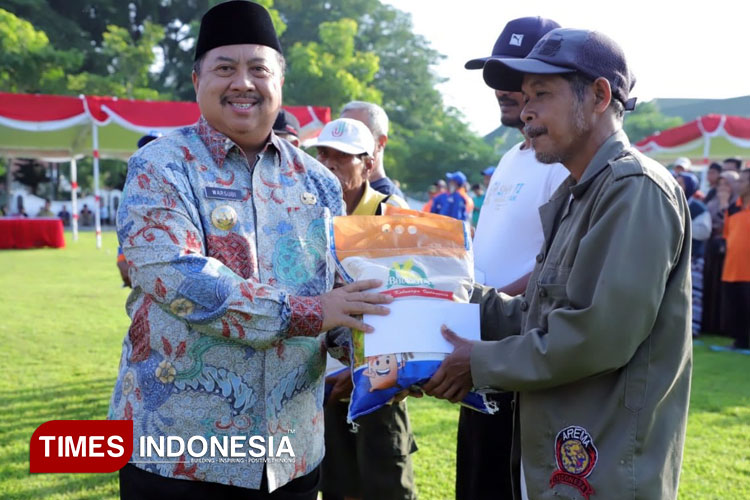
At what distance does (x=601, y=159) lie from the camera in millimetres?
1880

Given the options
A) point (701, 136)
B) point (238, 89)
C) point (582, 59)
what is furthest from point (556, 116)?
point (701, 136)

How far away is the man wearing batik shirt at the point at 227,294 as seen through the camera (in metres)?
1.84

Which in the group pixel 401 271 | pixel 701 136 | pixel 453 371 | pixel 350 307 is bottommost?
pixel 453 371

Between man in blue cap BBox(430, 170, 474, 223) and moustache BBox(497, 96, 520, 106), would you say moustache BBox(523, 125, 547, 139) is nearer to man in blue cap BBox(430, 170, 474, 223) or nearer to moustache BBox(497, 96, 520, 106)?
moustache BBox(497, 96, 520, 106)

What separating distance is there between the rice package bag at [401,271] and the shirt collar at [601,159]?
400 mm

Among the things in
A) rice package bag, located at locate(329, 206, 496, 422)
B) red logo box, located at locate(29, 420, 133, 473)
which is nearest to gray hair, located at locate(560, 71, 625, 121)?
rice package bag, located at locate(329, 206, 496, 422)

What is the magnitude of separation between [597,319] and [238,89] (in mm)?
1268

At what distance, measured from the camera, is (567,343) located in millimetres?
1719

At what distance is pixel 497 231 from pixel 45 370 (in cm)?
541

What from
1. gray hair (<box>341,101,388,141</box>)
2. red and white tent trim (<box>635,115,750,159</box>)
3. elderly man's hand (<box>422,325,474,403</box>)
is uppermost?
red and white tent trim (<box>635,115,750,159</box>)

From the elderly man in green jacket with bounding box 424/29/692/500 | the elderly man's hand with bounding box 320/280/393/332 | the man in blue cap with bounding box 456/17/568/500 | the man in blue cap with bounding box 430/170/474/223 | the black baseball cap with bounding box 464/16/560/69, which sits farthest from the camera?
the man in blue cap with bounding box 430/170/474/223

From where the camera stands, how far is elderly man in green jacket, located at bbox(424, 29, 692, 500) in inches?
66.3

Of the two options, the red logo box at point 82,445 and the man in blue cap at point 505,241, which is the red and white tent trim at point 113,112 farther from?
the man in blue cap at point 505,241

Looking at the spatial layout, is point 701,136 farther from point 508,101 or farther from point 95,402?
point 95,402
